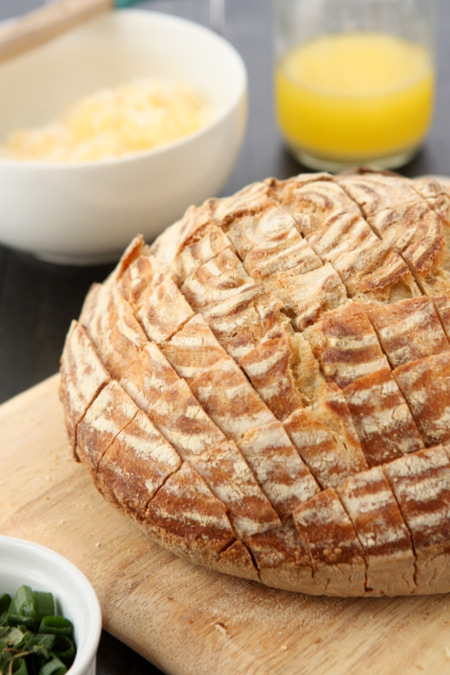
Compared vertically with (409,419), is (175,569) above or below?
below

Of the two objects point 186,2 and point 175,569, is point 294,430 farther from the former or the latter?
point 186,2

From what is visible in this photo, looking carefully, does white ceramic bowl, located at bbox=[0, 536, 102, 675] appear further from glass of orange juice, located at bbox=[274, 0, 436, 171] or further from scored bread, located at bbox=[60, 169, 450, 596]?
glass of orange juice, located at bbox=[274, 0, 436, 171]

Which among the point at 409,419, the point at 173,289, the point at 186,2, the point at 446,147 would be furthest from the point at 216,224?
the point at 186,2

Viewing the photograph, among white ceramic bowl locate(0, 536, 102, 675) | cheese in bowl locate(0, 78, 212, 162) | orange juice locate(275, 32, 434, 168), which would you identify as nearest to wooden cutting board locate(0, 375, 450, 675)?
white ceramic bowl locate(0, 536, 102, 675)

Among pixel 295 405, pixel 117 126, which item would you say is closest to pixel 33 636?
pixel 295 405

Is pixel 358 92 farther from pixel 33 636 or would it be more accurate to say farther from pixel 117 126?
pixel 33 636

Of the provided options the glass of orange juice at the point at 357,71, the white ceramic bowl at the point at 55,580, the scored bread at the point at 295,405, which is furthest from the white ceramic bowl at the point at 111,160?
the white ceramic bowl at the point at 55,580
